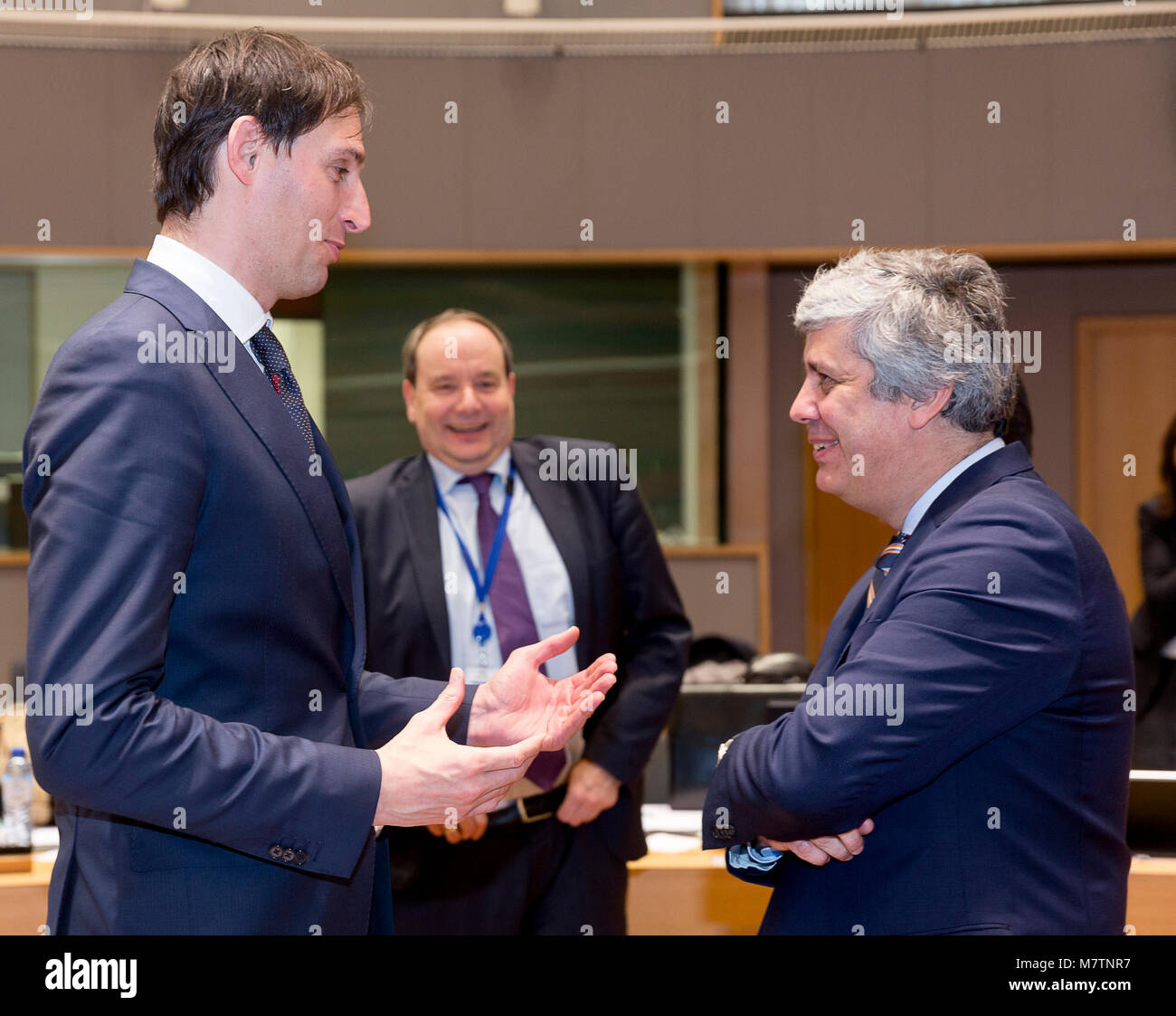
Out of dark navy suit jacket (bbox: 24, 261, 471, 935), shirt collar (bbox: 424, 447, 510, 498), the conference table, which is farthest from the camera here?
shirt collar (bbox: 424, 447, 510, 498)

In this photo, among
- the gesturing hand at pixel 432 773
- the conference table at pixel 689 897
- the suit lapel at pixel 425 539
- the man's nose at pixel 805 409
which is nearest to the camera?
the gesturing hand at pixel 432 773

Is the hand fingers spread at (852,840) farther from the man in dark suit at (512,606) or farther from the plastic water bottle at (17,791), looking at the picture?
the plastic water bottle at (17,791)

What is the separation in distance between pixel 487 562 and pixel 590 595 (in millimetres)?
259

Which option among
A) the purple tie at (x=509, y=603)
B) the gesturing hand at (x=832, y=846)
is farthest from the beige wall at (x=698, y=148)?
the gesturing hand at (x=832, y=846)

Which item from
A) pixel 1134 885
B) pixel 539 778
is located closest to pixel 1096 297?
pixel 1134 885

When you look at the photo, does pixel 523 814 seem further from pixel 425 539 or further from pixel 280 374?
pixel 280 374

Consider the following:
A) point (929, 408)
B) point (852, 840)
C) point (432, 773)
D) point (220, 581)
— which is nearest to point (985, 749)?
point (852, 840)

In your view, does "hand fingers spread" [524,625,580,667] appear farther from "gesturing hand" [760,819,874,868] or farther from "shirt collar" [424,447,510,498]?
"shirt collar" [424,447,510,498]

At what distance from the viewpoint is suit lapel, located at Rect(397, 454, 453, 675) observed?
2.68 m

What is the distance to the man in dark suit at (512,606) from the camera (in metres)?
2.56

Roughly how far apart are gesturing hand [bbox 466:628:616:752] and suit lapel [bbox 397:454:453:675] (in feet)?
3.12

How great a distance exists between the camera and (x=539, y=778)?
257 centimetres

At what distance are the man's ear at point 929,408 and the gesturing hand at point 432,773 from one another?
0.77 metres

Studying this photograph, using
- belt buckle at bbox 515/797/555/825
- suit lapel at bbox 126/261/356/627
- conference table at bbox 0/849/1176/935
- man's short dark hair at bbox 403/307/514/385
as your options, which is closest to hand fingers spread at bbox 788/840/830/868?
suit lapel at bbox 126/261/356/627
